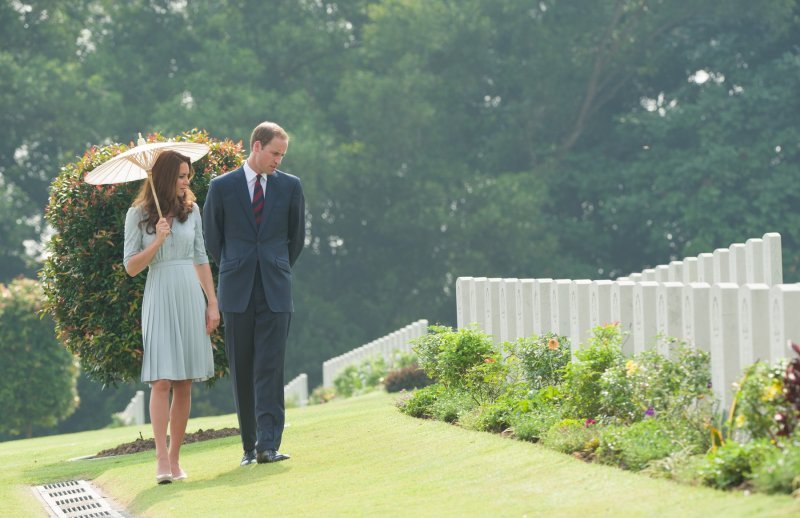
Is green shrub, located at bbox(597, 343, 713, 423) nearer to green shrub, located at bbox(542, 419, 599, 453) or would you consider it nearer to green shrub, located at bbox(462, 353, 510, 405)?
green shrub, located at bbox(542, 419, 599, 453)

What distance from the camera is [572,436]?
877 centimetres

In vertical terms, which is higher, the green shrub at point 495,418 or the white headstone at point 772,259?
the white headstone at point 772,259

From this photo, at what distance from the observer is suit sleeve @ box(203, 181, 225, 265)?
32.3ft

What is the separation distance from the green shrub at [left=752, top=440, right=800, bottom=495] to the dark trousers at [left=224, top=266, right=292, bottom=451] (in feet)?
12.8

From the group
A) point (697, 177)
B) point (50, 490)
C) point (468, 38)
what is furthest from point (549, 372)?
point (468, 38)

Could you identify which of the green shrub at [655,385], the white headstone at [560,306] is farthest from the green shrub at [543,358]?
the green shrub at [655,385]

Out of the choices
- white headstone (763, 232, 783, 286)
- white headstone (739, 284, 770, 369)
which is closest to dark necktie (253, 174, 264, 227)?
white headstone (739, 284, 770, 369)

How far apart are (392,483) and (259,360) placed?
1.57 m

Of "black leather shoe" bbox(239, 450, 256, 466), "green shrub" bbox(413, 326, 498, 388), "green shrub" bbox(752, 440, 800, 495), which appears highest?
"green shrub" bbox(413, 326, 498, 388)

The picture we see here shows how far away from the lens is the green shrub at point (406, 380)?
1827 cm

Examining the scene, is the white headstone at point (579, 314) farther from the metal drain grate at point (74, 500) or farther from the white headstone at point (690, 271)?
the white headstone at point (690, 271)

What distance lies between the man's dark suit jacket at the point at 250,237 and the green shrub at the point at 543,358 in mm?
2106

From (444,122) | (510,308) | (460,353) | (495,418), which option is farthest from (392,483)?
(444,122)

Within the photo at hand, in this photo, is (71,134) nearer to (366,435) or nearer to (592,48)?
(592,48)
